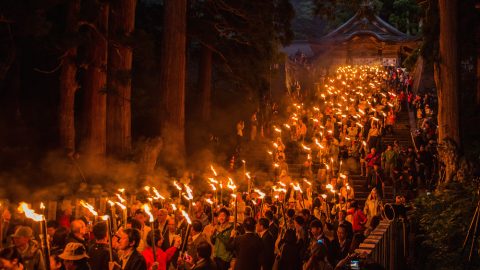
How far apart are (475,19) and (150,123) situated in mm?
12924

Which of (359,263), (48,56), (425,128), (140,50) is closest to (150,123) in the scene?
(48,56)

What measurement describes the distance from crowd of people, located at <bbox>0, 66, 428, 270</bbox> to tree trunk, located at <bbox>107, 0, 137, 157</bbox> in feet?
10.1

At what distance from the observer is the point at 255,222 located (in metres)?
9.92

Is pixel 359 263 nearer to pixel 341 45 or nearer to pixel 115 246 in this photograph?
pixel 115 246

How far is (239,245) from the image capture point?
9.71 meters

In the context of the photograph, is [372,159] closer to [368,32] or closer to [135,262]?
[135,262]

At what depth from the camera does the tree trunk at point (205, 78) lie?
3209cm

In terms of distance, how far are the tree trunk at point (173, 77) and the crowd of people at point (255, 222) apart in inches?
132

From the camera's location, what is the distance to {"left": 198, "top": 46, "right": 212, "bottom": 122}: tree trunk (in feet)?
105

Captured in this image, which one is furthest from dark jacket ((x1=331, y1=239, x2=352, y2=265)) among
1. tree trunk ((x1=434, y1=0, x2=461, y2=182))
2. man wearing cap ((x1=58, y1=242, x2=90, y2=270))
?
tree trunk ((x1=434, y1=0, x2=461, y2=182))

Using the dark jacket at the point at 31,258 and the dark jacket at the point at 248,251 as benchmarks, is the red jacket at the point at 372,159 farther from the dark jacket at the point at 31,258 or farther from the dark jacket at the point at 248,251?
the dark jacket at the point at 31,258

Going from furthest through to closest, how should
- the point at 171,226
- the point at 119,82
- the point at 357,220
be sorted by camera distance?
the point at 119,82 → the point at 357,220 → the point at 171,226

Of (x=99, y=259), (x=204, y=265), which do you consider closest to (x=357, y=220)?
(x=204, y=265)

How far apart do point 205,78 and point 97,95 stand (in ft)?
40.9
